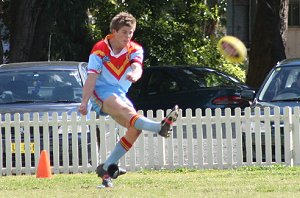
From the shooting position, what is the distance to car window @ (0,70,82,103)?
13898mm

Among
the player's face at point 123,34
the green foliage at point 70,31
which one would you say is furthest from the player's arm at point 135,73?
the green foliage at point 70,31

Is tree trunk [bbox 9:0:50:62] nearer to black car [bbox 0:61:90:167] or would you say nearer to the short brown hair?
black car [bbox 0:61:90:167]

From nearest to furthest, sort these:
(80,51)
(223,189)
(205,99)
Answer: (223,189) → (205,99) → (80,51)

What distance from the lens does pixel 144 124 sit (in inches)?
374

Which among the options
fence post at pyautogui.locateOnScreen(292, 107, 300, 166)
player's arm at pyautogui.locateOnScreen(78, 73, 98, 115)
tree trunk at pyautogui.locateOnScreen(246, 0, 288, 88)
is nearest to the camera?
player's arm at pyautogui.locateOnScreen(78, 73, 98, 115)

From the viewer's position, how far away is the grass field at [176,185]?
9312mm

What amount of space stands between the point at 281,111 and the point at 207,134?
3.82 feet

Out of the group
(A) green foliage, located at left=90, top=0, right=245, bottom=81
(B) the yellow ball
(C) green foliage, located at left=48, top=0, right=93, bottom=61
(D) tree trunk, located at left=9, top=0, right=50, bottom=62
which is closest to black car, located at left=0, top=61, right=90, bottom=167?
(B) the yellow ball

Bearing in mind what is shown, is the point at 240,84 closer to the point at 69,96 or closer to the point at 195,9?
the point at 69,96

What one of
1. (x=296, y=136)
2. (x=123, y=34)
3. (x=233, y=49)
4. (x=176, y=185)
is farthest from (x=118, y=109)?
(x=296, y=136)

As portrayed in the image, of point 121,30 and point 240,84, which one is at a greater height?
point 121,30

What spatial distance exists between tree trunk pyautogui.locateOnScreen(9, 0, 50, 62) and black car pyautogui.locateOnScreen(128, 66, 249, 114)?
4.12 m

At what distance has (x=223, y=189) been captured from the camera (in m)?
9.61

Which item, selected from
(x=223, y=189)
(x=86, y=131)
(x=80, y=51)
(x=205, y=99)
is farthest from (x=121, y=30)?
(x=80, y=51)
